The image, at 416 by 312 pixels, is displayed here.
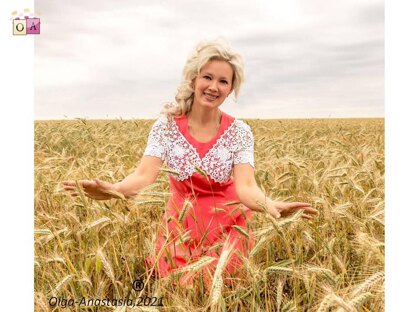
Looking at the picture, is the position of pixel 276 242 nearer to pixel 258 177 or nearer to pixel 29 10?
pixel 258 177

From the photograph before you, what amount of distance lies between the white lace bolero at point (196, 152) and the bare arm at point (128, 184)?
5cm

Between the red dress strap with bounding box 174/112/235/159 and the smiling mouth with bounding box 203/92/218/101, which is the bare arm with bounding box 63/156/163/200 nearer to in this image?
the red dress strap with bounding box 174/112/235/159

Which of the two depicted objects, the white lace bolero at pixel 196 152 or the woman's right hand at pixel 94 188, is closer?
the woman's right hand at pixel 94 188

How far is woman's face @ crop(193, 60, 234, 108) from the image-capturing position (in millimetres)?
2162

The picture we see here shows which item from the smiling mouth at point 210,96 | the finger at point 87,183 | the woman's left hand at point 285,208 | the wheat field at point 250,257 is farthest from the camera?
the smiling mouth at point 210,96

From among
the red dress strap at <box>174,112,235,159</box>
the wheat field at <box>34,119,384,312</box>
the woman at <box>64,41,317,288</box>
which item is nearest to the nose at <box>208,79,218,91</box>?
the woman at <box>64,41,317,288</box>

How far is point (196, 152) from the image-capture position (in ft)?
7.65

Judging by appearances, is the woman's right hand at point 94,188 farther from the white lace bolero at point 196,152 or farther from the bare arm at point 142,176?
the white lace bolero at point 196,152

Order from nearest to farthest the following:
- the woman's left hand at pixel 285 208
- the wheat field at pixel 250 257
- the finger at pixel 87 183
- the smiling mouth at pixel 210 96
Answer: the wheat field at pixel 250 257 < the woman's left hand at pixel 285 208 < the finger at pixel 87 183 < the smiling mouth at pixel 210 96

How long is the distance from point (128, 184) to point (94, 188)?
20 cm

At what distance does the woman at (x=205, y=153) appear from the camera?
2.17 m

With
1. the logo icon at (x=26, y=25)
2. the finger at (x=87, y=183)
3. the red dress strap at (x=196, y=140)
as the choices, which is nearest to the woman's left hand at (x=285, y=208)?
the red dress strap at (x=196, y=140)

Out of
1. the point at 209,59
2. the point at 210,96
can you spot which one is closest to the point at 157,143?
the point at 210,96
